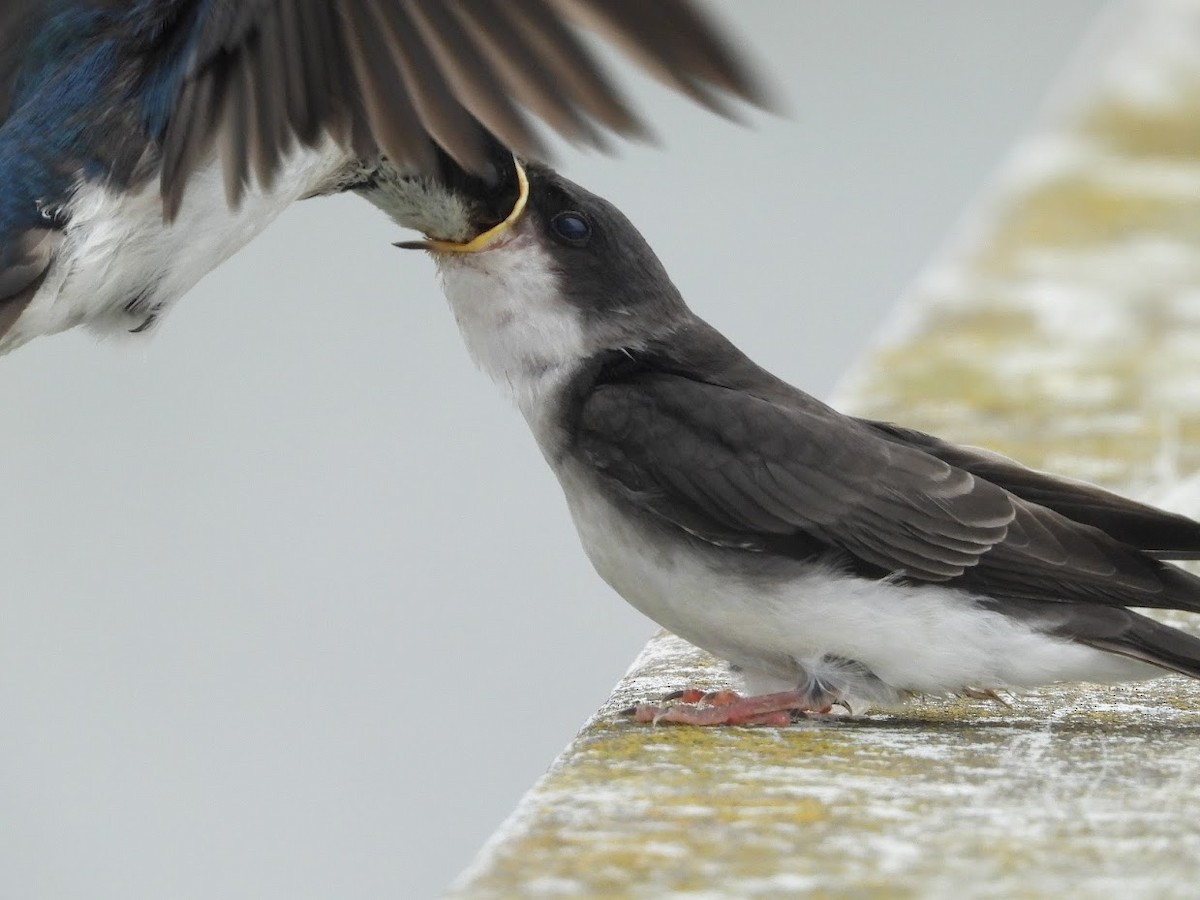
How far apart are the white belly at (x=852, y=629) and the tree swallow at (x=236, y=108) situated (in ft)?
2.49

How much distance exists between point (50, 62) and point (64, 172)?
1.14 ft

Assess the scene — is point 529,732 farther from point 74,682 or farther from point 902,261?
point 902,261

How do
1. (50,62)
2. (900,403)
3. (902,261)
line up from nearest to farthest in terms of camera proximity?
(50,62)
(900,403)
(902,261)

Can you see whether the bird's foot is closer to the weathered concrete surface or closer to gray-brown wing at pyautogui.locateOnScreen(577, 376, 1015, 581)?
the weathered concrete surface

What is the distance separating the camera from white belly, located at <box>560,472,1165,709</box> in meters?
3.15

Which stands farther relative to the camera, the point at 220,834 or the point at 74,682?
the point at 74,682

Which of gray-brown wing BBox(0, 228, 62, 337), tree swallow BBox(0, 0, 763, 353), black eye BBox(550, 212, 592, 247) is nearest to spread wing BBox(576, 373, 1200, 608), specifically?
black eye BBox(550, 212, 592, 247)

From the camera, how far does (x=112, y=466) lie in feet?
34.0

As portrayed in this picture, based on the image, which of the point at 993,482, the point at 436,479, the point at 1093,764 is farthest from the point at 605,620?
the point at 1093,764

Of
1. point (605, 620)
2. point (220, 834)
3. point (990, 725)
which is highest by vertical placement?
point (990, 725)

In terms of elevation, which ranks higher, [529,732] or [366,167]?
[366,167]

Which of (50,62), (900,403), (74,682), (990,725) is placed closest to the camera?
(990,725)

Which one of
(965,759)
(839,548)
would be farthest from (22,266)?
(965,759)

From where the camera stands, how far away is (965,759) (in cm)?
278
